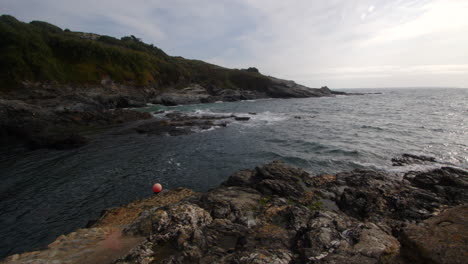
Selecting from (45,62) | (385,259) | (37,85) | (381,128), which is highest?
(45,62)

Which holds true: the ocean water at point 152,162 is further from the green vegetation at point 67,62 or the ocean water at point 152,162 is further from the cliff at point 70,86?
the green vegetation at point 67,62

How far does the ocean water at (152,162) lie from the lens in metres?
11.4

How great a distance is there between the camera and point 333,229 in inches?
270

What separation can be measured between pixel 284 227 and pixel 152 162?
14.9 m

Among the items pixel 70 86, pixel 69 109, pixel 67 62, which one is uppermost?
pixel 67 62

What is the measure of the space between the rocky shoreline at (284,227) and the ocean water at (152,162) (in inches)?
117

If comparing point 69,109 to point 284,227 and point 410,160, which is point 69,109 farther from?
point 410,160

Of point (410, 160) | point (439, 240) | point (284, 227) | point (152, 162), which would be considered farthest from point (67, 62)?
point (410, 160)

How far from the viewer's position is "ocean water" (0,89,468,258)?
1141 centimetres

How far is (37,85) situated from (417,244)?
6342 cm

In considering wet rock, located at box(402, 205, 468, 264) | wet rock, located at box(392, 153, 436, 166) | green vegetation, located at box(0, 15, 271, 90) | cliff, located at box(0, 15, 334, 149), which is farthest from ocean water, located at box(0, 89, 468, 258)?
green vegetation, located at box(0, 15, 271, 90)

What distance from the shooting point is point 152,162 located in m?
19.3

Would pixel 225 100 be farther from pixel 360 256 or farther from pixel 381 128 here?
pixel 360 256

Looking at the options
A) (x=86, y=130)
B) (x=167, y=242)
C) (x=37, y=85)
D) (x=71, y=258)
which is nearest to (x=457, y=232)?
(x=167, y=242)
